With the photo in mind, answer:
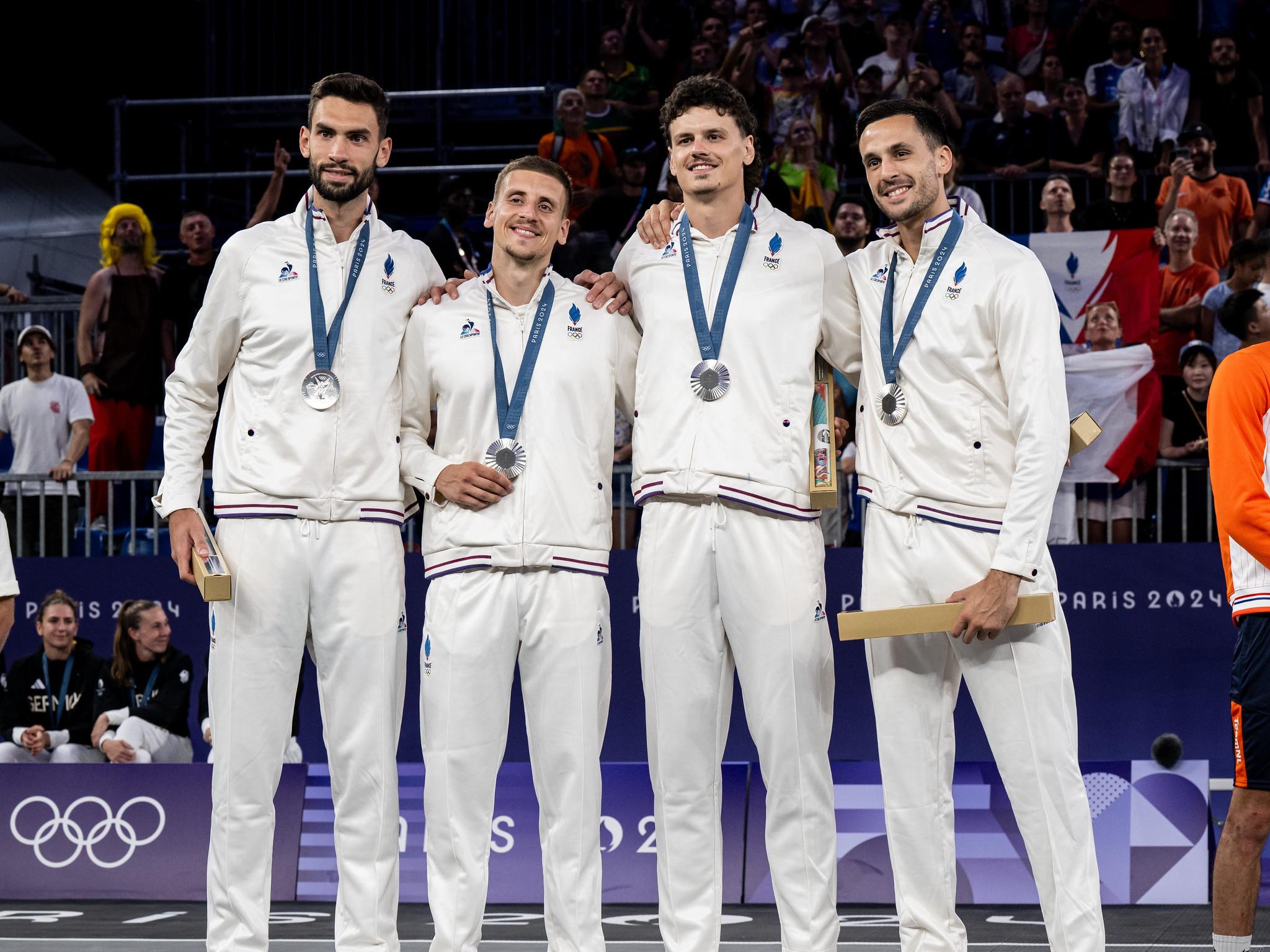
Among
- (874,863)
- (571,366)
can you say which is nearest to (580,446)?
(571,366)

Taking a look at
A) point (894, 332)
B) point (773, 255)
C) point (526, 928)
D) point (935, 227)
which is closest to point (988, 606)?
point (894, 332)

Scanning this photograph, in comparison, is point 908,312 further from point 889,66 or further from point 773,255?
point 889,66

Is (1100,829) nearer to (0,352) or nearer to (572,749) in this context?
(572,749)

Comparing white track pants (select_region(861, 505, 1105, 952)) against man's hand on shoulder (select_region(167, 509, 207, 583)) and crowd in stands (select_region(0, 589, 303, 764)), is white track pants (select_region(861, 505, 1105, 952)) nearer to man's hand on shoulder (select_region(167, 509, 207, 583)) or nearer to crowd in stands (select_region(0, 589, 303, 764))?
man's hand on shoulder (select_region(167, 509, 207, 583))

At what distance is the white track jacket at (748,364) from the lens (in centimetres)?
425

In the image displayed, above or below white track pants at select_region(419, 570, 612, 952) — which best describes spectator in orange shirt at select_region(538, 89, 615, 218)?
above

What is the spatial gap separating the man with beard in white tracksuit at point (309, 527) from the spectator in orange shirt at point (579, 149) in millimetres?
6157

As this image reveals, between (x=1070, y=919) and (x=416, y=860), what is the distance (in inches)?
148

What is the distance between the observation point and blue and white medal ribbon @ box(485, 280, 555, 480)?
14.6ft

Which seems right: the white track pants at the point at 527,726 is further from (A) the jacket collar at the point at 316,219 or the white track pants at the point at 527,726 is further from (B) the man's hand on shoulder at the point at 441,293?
(A) the jacket collar at the point at 316,219

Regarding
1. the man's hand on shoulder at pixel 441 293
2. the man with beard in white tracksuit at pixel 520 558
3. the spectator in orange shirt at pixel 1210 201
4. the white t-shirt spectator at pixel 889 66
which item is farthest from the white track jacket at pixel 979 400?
the white t-shirt spectator at pixel 889 66

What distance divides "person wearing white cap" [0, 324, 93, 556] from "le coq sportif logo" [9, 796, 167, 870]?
245 centimetres

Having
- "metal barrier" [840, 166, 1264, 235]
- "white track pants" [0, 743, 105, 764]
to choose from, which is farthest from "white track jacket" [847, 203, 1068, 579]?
"metal barrier" [840, 166, 1264, 235]

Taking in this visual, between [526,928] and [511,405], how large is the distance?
8.67 ft
